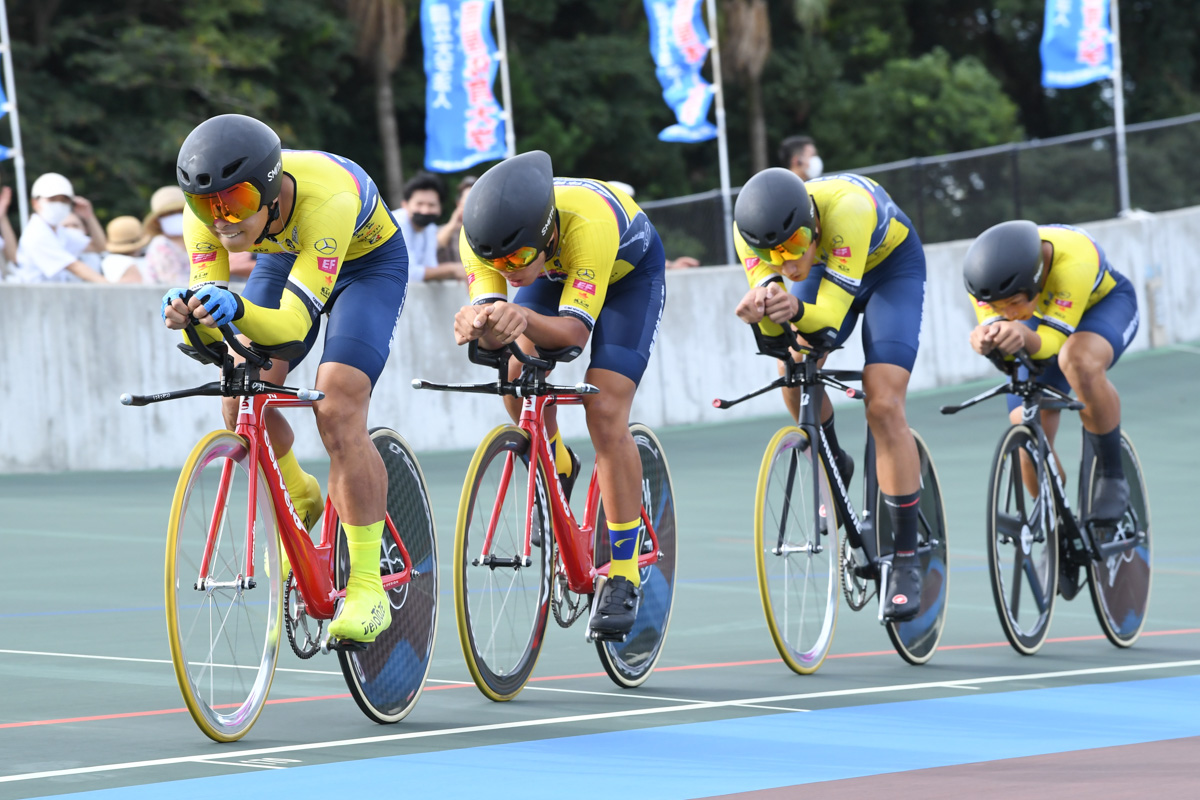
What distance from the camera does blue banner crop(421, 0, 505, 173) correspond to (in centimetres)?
1995

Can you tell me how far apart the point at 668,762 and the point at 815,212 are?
2.35 metres

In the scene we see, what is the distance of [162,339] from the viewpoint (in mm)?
12344

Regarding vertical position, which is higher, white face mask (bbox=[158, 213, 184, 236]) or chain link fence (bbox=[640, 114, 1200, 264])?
chain link fence (bbox=[640, 114, 1200, 264])

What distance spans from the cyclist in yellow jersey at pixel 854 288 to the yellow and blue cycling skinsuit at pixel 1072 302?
1.29 feet

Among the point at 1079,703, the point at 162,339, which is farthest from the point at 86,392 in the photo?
the point at 1079,703

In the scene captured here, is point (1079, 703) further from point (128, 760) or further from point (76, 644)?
point (76, 644)

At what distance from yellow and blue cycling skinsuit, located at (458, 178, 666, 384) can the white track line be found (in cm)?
111

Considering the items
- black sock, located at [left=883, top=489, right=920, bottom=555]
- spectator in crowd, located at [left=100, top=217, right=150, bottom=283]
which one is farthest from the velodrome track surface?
spectator in crowd, located at [left=100, top=217, right=150, bottom=283]

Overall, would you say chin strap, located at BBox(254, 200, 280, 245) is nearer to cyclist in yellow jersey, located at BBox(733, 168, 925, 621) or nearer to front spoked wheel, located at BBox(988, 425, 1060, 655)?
cyclist in yellow jersey, located at BBox(733, 168, 925, 621)

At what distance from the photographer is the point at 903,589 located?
6738mm

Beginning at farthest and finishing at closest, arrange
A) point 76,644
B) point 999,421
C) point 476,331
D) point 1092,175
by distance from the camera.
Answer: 1. point 1092,175
2. point 999,421
3. point 76,644
4. point 476,331

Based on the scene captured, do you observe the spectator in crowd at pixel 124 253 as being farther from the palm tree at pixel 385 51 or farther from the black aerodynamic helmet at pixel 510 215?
the palm tree at pixel 385 51

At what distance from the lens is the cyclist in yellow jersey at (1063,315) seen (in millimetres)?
6949

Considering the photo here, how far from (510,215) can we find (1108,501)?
10.6 ft
